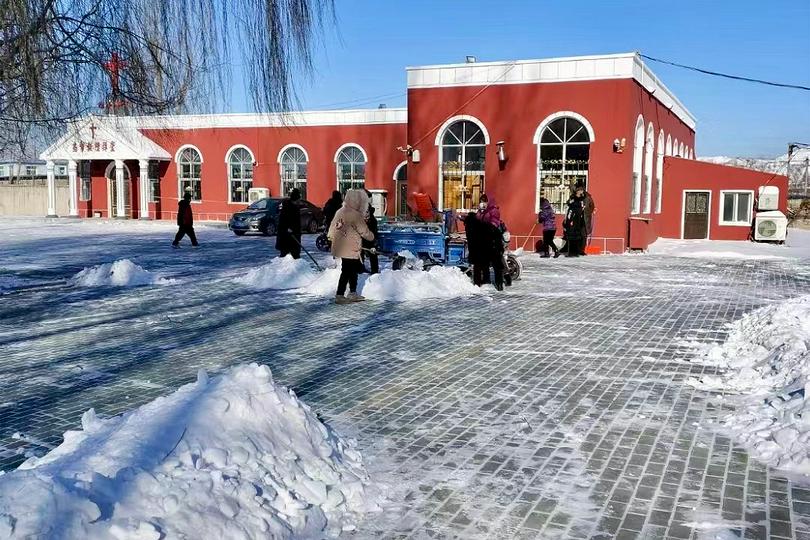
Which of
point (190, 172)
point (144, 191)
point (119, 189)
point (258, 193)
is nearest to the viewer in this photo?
point (258, 193)

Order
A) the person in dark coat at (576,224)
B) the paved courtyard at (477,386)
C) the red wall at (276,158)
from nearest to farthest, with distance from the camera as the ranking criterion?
the paved courtyard at (477,386), the person in dark coat at (576,224), the red wall at (276,158)

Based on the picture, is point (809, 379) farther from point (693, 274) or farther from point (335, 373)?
point (693, 274)

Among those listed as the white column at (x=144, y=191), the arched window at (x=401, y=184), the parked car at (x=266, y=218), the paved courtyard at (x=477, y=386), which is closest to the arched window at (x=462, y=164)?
the parked car at (x=266, y=218)

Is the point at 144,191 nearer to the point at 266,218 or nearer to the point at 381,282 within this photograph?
the point at 266,218

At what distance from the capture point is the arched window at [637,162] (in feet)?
69.1

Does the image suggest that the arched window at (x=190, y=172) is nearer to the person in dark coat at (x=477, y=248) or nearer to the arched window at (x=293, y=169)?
the arched window at (x=293, y=169)

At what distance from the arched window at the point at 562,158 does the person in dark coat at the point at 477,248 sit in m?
8.77

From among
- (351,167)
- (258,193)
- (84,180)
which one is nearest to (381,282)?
→ (351,167)

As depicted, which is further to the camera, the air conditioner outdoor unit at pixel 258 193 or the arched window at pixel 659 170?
the air conditioner outdoor unit at pixel 258 193

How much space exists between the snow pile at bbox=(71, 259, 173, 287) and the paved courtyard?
0.41 metres

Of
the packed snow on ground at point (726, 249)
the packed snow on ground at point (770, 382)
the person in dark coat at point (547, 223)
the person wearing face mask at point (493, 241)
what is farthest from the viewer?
the packed snow on ground at point (726, 249)

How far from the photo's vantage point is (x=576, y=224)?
1848cm

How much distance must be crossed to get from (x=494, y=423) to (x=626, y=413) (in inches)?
42.5

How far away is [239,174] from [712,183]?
2071 centimetres
